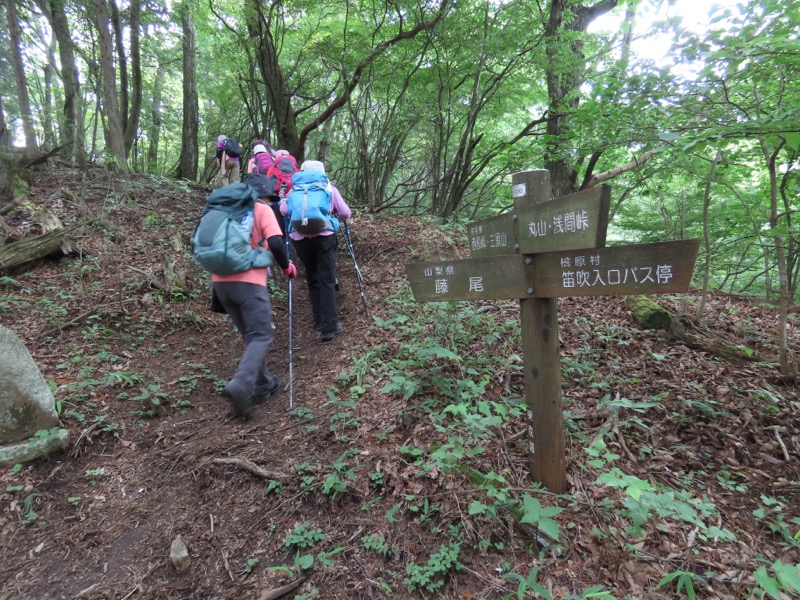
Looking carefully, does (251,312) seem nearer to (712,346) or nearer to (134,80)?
(712,346)

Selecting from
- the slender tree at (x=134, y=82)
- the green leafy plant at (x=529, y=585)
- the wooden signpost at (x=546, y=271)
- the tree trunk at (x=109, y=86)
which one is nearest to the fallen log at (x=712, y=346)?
the wooden signpost at (x=546, y=271)

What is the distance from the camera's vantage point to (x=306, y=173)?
17.2ft

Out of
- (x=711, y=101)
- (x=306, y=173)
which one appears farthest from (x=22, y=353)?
(x=711, y=101)

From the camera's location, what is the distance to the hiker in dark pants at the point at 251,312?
3658 mm

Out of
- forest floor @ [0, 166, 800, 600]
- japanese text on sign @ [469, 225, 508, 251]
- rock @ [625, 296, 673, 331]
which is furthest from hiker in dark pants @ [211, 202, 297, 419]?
rock @ [625, 296, 673, 331]

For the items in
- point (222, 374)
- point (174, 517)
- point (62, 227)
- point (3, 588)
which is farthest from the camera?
point (62, 227)

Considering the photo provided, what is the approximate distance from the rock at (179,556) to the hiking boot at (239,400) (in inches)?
47.2

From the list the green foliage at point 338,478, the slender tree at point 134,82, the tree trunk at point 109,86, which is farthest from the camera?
the slender tree at point 134,82

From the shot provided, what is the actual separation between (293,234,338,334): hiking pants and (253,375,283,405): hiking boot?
3.93 feet

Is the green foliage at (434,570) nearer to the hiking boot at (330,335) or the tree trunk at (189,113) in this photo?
the hiking boot at (330,335)

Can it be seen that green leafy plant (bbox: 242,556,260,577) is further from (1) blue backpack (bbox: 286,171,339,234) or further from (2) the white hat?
(2) the white hat

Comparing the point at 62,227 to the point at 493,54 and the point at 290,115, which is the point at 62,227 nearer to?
the point at 290,115

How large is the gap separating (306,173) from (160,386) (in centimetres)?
303

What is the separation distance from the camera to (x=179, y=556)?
8.23ft
